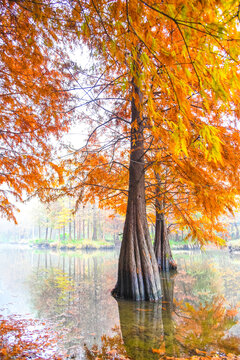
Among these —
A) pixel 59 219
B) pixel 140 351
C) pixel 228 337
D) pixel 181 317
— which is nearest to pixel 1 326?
pixel 140 351

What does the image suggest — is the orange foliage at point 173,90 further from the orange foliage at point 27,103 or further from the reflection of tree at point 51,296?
the reflection of tree at point 51,296

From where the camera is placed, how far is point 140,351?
9.40 feet

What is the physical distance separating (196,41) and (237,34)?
12.3 inches

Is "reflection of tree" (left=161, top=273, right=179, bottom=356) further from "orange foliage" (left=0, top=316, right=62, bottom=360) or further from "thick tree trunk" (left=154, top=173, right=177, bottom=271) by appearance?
"thick tree trunk" (left=154, top=173, right=177, bottom=271)

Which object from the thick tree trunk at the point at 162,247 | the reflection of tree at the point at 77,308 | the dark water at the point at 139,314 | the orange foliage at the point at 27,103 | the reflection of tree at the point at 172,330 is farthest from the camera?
the thick tree trunk at the point at 162,247

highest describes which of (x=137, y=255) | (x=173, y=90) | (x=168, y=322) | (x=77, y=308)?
(x=173, y=90)

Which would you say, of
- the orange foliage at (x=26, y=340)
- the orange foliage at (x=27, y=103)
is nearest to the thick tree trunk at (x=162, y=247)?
the orange foliage at (x=27, y=103)

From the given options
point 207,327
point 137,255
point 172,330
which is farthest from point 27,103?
point 207,327

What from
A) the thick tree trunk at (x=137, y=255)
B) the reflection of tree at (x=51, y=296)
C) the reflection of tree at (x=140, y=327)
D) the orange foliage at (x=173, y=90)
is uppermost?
the orange foliage at (x=173, y=90)

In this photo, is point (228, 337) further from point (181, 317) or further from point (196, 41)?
point (196, 41)

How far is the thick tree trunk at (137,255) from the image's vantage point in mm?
5465

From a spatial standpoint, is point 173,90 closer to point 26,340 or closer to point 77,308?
point 26,340

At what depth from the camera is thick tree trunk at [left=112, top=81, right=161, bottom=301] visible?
17.9ft

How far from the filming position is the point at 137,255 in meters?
5.64
